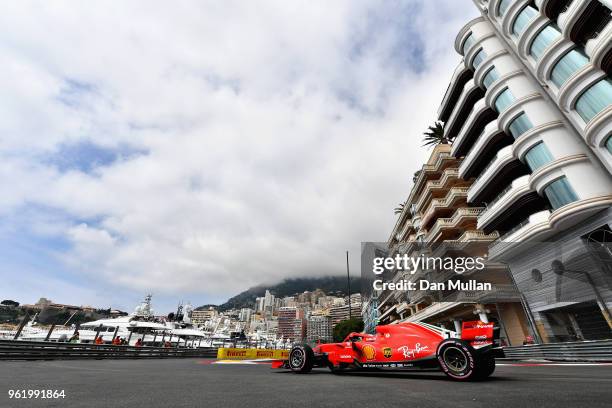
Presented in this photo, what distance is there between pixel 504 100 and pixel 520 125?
2680 millimetres

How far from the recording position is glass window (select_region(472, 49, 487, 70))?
2555cm

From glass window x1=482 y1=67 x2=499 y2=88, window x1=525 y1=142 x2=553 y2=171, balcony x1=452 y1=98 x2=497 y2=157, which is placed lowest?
window x1=525 y1=142 x2=553 y2=171

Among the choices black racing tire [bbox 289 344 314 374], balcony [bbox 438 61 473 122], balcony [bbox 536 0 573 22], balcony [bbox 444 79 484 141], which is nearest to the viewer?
black racing tire [bbox 289 344 314 374]

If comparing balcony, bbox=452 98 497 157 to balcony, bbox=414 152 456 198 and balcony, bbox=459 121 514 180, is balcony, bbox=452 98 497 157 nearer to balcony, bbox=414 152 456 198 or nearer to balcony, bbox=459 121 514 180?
balcony, bbox=459 121 514 180

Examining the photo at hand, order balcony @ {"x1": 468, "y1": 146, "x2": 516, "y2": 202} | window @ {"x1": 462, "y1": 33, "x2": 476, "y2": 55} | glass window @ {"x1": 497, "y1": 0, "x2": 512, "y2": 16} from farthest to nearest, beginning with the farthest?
window @ {"x1": 462, "y1": 33, "x2": 476, "y2": 55}
glass window @ {"x1": 497, "y1": 0, "x2": 512, "y2": 16}
balcony @ {"x1": 468, "y1": 146, "x2": 516, "y2": 202}

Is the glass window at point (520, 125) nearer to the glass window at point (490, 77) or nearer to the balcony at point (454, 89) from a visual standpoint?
the glass window at point (490, 77)

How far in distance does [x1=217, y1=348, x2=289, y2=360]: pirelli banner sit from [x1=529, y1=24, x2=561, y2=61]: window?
2649 centimetres

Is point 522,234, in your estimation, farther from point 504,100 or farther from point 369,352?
point 369,352

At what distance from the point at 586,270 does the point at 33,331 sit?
51195 mm

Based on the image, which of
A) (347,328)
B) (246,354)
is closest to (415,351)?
(246,354)

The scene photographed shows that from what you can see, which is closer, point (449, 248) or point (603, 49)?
point (603, 49)

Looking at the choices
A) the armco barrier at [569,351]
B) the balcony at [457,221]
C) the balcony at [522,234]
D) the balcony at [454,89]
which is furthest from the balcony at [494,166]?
the armco barrier at [569,351]

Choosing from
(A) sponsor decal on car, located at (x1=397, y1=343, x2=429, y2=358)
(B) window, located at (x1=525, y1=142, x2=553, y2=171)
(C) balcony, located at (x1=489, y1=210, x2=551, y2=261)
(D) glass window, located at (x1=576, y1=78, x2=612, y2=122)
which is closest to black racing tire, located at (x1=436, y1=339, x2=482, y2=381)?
(A) sponsor decal on car, located at (x1=397, y1=343, x2=429, y2=358)

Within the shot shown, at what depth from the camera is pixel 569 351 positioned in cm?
1348
